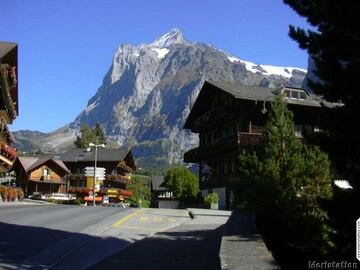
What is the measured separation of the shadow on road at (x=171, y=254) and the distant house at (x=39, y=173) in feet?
233

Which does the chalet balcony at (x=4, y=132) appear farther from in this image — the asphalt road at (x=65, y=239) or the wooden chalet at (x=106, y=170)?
the wooden chalet at (x=106, y=170)

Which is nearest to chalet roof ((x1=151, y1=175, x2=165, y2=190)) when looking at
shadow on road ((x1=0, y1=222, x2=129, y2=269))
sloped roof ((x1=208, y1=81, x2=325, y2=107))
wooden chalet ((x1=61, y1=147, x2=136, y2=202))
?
wooden chalet ((x1=61, y1=147, x2=136, y2=202))

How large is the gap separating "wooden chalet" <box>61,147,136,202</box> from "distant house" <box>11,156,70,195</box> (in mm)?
3888

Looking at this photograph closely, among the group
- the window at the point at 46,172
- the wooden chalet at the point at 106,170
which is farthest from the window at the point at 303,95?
the window at the point at 46,172

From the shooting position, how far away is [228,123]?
48281 millimetres

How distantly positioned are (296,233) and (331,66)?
5.84 m

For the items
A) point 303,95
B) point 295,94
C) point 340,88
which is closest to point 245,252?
point 340,88

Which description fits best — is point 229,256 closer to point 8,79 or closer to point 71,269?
point 71,269

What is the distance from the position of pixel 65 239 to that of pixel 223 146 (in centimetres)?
3161

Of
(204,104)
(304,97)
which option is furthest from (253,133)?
(204,104)

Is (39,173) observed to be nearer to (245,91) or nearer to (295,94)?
(245,91)

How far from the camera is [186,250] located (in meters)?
13.6

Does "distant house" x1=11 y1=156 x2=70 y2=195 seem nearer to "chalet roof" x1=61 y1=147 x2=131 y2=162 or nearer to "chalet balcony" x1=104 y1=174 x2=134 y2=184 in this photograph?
"chalet roof" x1=61 y1=147 x2=131 y2=162

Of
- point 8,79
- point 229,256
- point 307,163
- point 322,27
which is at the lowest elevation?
point 229,256
